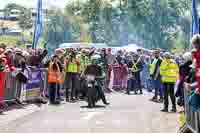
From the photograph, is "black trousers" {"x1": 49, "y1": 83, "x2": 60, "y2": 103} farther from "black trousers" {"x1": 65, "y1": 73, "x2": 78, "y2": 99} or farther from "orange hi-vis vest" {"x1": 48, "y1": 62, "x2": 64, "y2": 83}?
"black trousers" {"x1": 65, "y1": 73, "x2": 78, "y2": 99}

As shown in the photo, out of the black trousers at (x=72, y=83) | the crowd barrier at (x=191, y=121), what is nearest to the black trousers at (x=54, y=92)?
the black trousers at (x=72, y=83)

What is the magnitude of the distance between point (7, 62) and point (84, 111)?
282 cm

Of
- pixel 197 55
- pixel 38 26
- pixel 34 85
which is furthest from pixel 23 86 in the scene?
pixel 197 55

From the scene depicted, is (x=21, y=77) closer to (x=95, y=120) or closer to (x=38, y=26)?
(x=95, y=120)

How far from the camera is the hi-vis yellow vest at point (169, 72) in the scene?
66.6 feet

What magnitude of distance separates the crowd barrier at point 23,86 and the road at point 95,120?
89 centimetres

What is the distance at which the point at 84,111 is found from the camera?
774 inches

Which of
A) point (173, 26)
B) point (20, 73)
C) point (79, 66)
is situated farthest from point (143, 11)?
point (20, 73)

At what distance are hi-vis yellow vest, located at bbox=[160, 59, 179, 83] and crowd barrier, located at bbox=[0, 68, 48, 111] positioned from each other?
15.0 feet

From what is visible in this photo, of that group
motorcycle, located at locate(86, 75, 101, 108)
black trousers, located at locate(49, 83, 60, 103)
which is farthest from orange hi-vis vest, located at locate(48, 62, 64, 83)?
motorcycle, located at locate(86, 75, 101, 108)

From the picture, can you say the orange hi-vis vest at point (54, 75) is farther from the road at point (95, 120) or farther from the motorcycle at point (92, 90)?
the motorcycle at point (92, 90)

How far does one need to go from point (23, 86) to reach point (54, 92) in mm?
2017

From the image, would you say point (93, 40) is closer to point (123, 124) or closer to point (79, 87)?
point (79, 87)

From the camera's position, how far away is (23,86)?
69.0 feet
